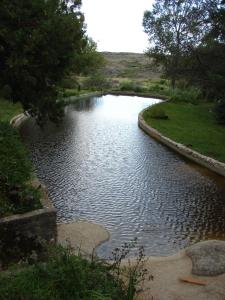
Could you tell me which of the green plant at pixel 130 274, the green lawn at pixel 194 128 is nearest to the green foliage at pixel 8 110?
the green lawn at pixel 194 128

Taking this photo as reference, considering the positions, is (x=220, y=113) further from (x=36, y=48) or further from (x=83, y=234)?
Result: (x=83, y=234)

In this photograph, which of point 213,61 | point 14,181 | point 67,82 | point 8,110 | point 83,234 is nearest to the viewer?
point 14,181

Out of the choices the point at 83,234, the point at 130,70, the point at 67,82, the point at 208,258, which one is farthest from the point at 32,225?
the point at 130,70

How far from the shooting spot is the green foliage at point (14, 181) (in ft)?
35.1

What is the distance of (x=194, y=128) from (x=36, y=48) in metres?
19.9

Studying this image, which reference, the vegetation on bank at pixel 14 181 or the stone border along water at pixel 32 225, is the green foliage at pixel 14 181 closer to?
the vegetation on bank at pixel 14 181

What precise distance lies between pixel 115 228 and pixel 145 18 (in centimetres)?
5557

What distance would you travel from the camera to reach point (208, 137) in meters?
29.5

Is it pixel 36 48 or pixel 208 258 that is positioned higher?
→ pixel 36 48

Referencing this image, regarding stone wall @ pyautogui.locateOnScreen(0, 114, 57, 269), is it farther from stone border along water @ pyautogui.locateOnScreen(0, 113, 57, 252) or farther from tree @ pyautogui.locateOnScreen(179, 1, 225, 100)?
tree @ pyautogui.locateOnScreen(179, 1, 225, 100)

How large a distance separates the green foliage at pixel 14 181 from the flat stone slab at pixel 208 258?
168 inches

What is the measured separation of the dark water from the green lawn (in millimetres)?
1533

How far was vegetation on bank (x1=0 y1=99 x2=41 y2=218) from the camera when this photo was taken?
10.7 meters

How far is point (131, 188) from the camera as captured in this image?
1850 centimetres
